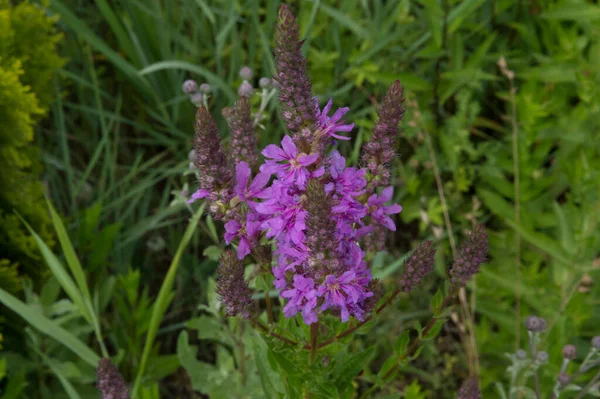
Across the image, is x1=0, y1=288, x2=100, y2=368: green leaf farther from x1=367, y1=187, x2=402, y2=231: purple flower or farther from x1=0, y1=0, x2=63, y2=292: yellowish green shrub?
x1=367, y1=187, x2=402, y2=231: purple flower

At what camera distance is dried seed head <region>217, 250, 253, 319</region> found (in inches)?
49.0

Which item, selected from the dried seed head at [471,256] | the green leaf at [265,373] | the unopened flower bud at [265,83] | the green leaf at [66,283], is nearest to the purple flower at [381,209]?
the dried seed head at [471,256]

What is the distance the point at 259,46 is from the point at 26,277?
59.5 inches

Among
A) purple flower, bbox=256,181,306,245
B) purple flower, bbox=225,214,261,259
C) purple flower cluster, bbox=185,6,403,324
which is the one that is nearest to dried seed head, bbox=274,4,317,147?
purple flower cluster, bbox=185,6,403,324

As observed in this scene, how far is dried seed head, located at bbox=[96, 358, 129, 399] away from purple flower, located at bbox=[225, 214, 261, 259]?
22.1 inches

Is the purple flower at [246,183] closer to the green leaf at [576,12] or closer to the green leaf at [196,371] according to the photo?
the green leaf at [196,371]

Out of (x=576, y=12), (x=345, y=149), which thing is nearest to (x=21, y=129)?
(x=345, y=149)

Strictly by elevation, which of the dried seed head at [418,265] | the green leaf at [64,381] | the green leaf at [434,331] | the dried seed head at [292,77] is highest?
the dried seed head at [292,77]

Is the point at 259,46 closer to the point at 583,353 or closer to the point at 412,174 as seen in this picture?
the point at 412,174

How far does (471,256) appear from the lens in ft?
4.56

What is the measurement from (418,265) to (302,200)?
0.35m

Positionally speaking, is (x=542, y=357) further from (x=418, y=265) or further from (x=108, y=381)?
(x=108, y=381)

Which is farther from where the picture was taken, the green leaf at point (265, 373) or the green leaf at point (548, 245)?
the green leaf at point (548, 245)

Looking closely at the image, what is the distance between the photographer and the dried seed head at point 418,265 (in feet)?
4.44
